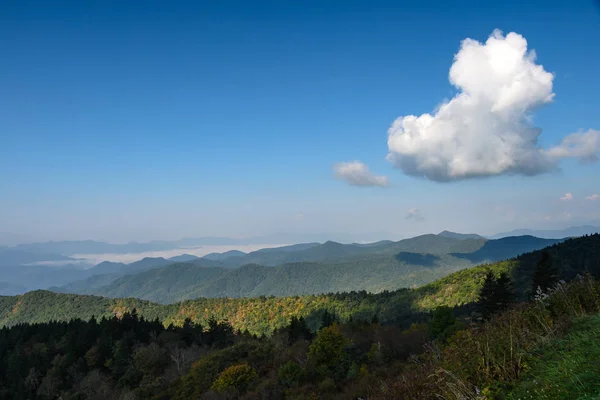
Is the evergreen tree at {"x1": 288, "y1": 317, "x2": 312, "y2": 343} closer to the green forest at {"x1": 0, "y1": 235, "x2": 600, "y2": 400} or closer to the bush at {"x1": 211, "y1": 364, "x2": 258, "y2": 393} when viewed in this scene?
the green forest at {"x1": 0, "y1": 235, "x2": 600, "y2": 400}

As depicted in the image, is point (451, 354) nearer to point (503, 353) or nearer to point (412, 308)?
point (503, 353)

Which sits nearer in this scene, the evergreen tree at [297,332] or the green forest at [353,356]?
Result: the green forest at [353,356]

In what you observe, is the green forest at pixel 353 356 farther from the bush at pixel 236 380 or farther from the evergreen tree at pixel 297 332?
the evergreen tree at pixel 297 332

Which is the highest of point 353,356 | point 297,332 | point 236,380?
point 353,356

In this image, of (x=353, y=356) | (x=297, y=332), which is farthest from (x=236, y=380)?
(x=297, y=332)

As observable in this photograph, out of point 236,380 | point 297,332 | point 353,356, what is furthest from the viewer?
point 297,332

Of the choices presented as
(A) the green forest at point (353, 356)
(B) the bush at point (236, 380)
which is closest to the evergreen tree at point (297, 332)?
(A) the green forest at point (353, 356)

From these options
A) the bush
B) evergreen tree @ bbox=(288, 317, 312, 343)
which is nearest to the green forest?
the bush

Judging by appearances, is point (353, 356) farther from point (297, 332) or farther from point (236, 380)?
point (297, 332)

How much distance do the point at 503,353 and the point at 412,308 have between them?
197931mm

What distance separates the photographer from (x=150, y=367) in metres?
72.6

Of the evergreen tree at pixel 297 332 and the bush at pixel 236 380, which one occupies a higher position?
the bush at pixel 236 380

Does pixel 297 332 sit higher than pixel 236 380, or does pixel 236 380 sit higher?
pixel 236 380

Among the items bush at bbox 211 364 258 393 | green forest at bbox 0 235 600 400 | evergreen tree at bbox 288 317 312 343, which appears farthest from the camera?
evergreen tree at bbox 288 317 312 343
